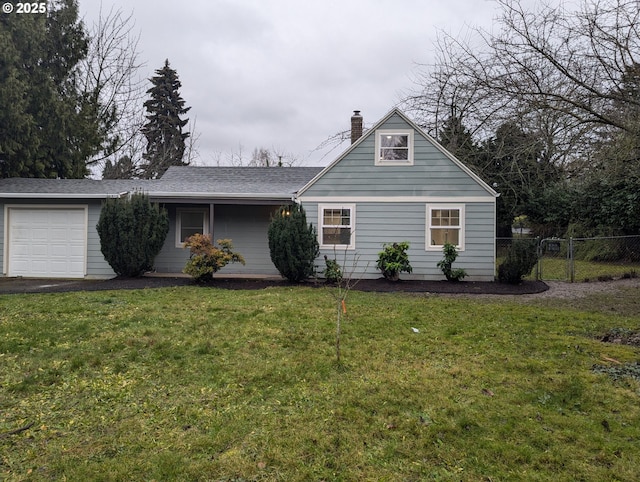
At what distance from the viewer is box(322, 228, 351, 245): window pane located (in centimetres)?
1214

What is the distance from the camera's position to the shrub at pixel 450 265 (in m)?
11.6

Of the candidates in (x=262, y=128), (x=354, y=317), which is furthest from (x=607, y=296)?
(x=262, y=128)

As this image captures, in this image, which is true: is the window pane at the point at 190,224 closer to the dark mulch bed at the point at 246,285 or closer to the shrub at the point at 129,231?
the shrub at the point at 129,231

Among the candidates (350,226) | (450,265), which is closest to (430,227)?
(450,265)

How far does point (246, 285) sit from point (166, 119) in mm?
26396

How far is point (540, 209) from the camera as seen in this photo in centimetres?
2073

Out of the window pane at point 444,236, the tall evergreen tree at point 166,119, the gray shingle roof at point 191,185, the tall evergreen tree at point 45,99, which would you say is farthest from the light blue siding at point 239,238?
the tall evergreen tree at point 166,119

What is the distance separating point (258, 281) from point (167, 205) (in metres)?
4.37

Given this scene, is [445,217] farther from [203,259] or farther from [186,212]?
[186,212]

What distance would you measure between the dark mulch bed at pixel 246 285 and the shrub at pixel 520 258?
1.21ft

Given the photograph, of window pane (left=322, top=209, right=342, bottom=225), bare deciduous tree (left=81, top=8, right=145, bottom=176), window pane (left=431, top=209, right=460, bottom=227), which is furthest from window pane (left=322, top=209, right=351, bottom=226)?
bare deciduous tree (left=81, top=8, right=145, bottom=176)

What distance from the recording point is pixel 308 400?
3.66 meters

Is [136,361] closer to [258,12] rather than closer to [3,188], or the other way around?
[3,188]

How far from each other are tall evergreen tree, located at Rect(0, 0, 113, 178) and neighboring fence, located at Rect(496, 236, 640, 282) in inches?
701
